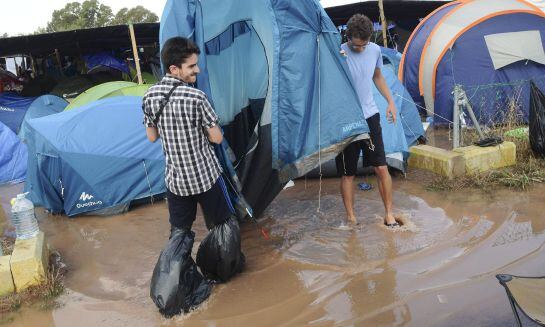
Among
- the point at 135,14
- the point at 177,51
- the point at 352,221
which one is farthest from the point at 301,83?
the point at 135,14

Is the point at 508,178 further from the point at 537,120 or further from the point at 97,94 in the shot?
the point at 97,94

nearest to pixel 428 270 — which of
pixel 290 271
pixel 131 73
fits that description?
pixel 290 271

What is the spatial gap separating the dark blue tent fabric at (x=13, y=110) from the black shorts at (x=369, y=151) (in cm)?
932

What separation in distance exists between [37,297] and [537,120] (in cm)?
576

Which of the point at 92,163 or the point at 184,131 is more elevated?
the point at 184,131

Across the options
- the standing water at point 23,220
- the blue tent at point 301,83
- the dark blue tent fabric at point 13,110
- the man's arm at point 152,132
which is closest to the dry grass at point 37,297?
the standing water at point 23,220

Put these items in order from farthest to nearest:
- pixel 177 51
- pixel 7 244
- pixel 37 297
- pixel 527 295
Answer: pixel 7 244, pixel 37 297, pixel 177 51, pixel 527 295

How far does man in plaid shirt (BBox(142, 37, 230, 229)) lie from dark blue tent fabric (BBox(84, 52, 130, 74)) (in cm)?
1263

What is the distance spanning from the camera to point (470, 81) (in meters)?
8.58

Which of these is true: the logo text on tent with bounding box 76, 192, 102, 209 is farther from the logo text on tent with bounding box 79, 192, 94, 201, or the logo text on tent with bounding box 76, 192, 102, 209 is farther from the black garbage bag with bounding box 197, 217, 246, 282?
the black garbage bag with bounding box 197, 217, 246, 282

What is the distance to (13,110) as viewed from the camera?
37.7 feet

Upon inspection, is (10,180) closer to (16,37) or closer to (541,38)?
(16,37)

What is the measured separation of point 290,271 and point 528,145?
411 cm

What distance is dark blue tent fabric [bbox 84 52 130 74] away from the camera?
15.0 metres
